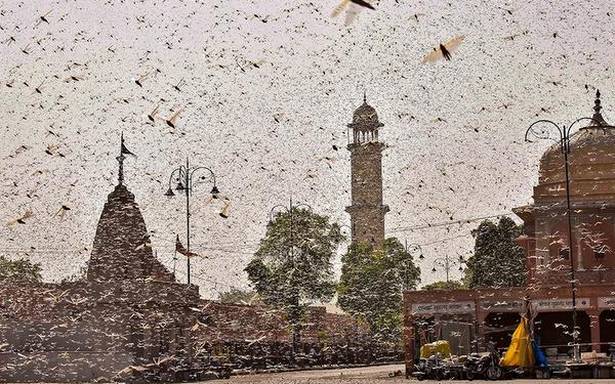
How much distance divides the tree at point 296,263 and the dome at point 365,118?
59639 millimetres

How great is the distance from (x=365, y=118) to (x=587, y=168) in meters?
69.5

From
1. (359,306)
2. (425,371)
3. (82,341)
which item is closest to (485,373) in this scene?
(425,371)

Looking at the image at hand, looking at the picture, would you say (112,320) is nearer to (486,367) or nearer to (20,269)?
(486,367)

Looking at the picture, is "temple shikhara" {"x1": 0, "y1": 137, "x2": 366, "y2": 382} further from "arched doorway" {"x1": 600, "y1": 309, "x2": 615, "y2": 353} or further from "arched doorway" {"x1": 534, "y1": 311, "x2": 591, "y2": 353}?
"arched doorway" {"x1": 600, "y1": 309, "x2": 615, "y2": 353}

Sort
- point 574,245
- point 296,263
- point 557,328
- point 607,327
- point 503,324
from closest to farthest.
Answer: point 503,324
point 607,327
point 557,328
point 574,245
point 296,263

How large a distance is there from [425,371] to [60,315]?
45.0 feet

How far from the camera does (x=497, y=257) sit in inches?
3371

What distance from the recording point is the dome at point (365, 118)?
128 meters

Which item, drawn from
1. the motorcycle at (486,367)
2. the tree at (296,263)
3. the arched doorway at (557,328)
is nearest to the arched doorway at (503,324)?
the arched doorway at (557,328)

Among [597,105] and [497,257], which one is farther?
[497,257]

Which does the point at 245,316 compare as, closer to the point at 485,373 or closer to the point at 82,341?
the point at 82,341

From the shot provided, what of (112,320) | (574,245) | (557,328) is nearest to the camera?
(112,320)

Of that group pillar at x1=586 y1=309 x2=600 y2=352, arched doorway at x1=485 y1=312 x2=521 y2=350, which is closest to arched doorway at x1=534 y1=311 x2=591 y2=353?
arched doorway at x1=485 y1=312 x2=521 y2=350

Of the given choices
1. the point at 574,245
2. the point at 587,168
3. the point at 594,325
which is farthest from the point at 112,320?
the point at 587,168
